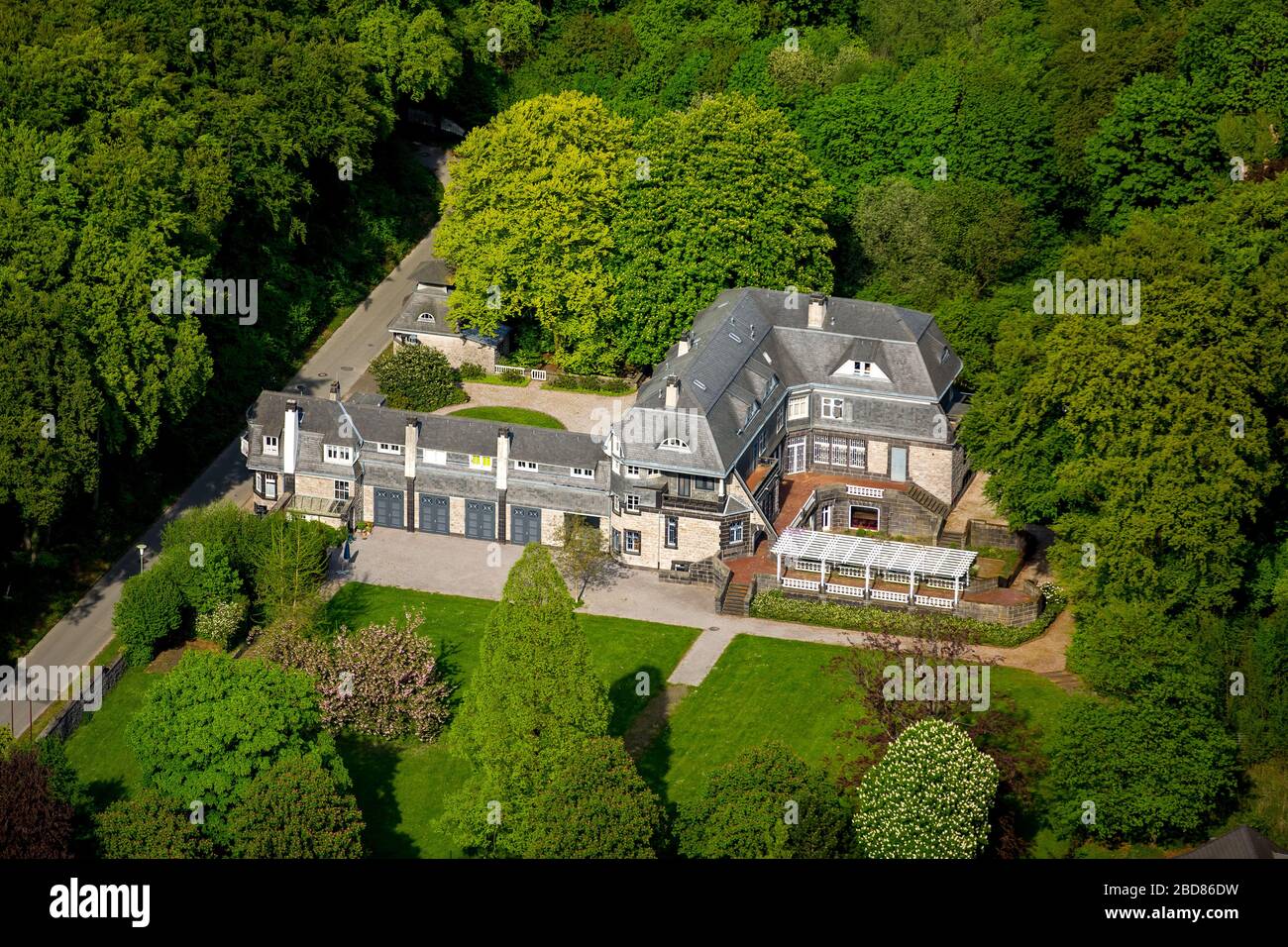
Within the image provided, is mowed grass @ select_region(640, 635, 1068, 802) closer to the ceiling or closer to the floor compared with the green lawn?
closer to the floor

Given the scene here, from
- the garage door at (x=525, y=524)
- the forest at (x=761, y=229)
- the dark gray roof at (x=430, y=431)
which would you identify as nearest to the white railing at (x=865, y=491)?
the forest at (x=761, y=229)

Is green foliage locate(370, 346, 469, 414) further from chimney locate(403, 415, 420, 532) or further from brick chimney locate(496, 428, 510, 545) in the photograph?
brick chimney locate(496, 428, 510, 545)

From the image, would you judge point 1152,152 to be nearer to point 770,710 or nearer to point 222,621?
point 770,710

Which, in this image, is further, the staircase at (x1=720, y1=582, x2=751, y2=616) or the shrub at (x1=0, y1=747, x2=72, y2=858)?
the staircase at (x1=720, y1=582, x2=751, y2=616)

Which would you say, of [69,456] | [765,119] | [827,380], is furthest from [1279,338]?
[69,456]

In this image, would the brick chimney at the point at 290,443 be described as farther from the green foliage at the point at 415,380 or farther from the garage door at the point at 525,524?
the garage door at the point at 525,524

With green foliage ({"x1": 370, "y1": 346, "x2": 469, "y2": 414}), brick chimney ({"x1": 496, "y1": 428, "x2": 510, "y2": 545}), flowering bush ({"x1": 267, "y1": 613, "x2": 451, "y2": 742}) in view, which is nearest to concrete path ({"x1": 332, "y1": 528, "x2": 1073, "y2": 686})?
brick chimney ({"x1": 496, "y1": 428, "x2": 510, "y2": 545})

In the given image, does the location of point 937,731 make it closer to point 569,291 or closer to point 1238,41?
point 569,291
